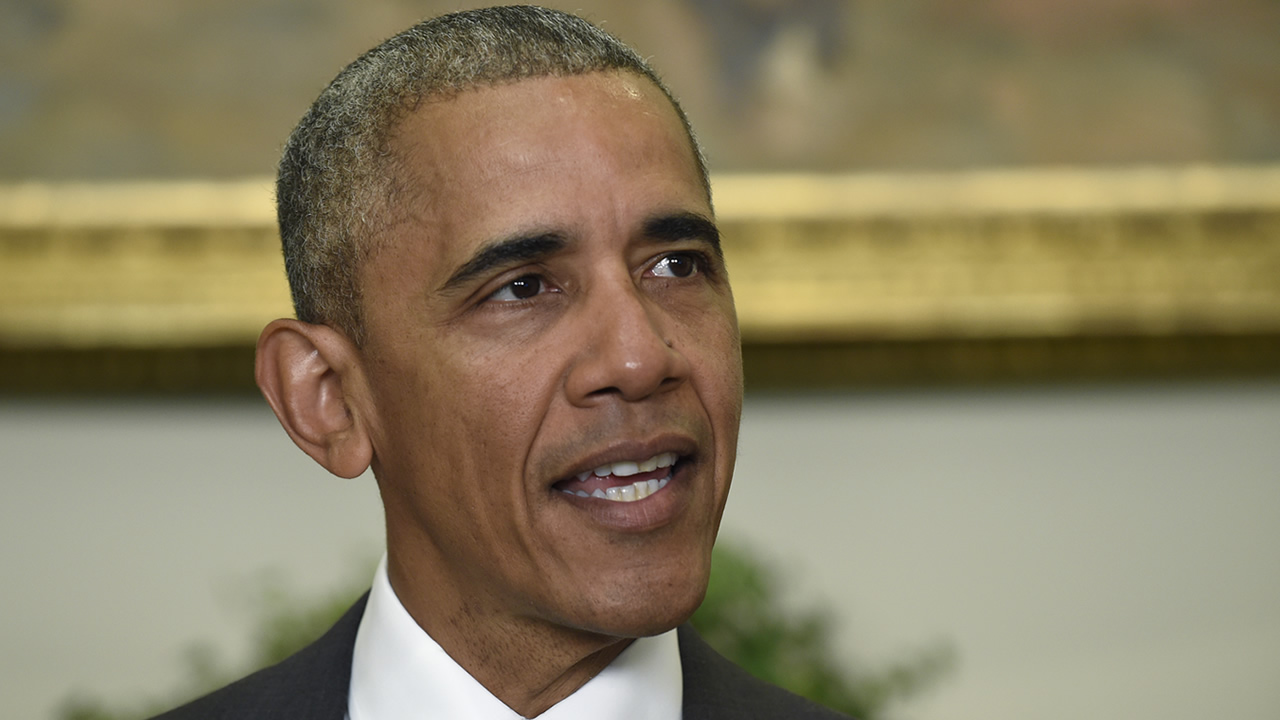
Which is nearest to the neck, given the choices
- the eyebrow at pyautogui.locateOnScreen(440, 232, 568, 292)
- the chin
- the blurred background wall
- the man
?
the man

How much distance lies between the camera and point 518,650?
1678mm

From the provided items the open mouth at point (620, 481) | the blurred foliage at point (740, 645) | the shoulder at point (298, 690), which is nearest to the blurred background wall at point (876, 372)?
the blurred foliage at point (740, 645)

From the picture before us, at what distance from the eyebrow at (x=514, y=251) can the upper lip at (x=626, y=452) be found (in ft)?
0.81

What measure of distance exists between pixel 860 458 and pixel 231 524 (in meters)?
1.52

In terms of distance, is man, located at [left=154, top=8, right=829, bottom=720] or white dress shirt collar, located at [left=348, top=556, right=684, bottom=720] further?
white dress shirt collar, located at [left=348, top=556, right=684, bottom=720]

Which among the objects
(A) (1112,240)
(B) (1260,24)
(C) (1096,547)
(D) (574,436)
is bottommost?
(D) (574,436)

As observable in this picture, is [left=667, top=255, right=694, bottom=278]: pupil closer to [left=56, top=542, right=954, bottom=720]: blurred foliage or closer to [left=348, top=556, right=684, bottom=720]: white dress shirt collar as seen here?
[left=348, top=556, right=684, bottom=720]: white dress shirt collar

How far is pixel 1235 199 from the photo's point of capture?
3080mm

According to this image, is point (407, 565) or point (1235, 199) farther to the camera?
point (1235, 199)

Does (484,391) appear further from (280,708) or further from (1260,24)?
(1260,24)

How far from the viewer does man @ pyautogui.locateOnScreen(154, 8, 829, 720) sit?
154cm

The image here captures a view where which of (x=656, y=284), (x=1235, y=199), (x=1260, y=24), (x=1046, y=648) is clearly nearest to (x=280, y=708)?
(x=656, y=284)

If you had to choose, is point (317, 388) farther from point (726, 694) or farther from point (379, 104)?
point (726, 694)

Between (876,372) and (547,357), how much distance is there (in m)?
1.71
